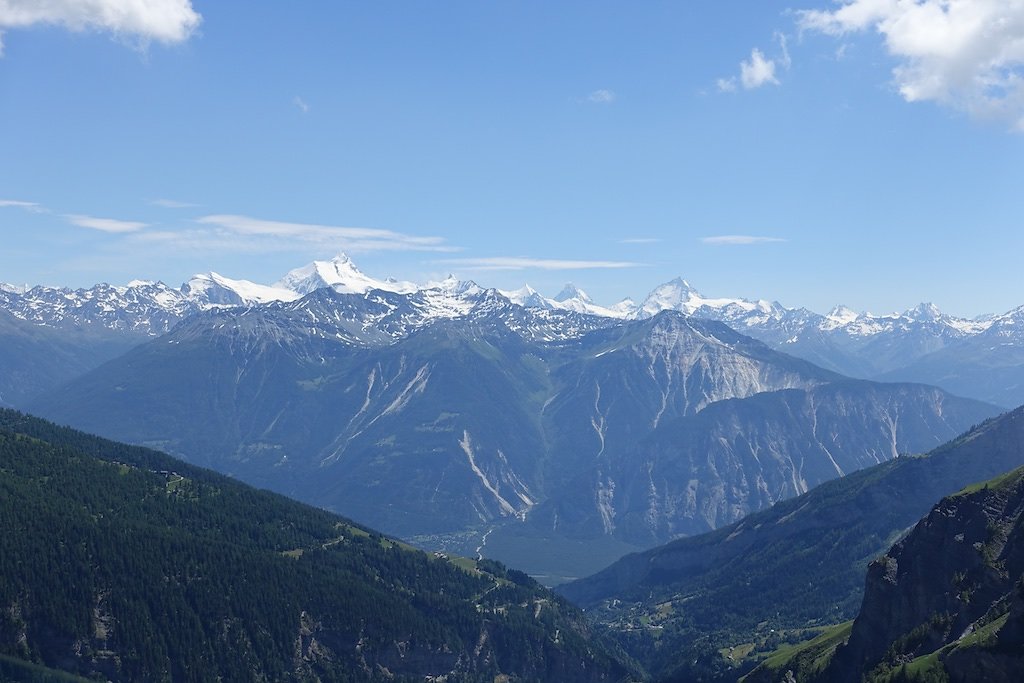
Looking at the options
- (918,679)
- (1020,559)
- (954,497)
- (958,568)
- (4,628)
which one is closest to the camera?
(918,679)

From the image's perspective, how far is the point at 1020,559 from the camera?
139500 mm

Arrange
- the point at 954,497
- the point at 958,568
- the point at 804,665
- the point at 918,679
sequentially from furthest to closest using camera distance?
the point at 804,665 < the point at 954,497 < the point at 958,568 < the point at 918,679

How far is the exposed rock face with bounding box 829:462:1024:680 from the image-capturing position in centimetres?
13100

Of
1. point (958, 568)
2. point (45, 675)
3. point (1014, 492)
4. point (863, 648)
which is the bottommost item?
point (45, 675)

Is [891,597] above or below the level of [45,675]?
above

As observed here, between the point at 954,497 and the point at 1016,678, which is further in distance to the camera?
the point at 954,497

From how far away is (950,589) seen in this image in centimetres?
15088

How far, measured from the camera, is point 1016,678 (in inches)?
4491

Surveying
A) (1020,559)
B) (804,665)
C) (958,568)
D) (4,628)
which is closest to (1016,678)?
(1020,559)

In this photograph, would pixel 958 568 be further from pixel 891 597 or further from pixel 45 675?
pixel 45 675

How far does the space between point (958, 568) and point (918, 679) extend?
30713 millimetres

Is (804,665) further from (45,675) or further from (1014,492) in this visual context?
(45,675)

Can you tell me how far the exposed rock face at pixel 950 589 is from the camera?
131000 mm

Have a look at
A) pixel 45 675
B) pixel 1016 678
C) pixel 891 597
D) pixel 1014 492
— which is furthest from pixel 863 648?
pixel 45 675
